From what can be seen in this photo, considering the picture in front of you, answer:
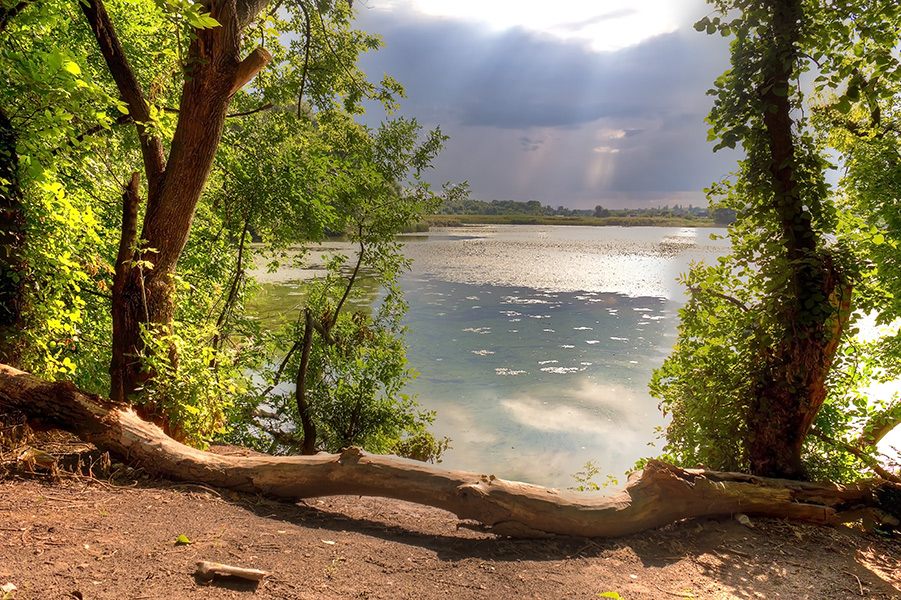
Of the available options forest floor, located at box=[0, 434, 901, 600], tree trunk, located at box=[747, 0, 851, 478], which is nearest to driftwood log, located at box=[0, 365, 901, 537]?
forest floor, located at box=[0, 434, 901, 600]

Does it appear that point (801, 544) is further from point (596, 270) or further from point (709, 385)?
point (596, 270)

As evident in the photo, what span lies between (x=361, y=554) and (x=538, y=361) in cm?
1373

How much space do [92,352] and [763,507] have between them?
825 cm

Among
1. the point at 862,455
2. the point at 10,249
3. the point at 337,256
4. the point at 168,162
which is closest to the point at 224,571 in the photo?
the point at 10,249

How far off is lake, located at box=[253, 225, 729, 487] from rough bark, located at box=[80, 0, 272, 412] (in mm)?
6789

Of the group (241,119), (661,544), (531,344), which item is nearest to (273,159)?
(241,119)

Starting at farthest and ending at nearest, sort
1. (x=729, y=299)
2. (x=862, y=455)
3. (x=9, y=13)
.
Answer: (x=729, y=299) → (x=862, y=455) → (x=9, y=13)

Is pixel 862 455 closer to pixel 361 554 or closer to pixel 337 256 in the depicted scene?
pixel 361 554

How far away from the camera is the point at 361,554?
340cm

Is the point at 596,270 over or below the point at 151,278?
over

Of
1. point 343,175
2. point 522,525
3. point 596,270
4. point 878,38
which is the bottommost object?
point 522,525

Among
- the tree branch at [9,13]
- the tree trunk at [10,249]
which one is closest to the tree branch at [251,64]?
the tree branch at [9,13]

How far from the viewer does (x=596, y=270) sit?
118 ft

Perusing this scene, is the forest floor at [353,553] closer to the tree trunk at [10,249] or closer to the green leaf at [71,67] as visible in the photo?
the tree trunk at [10,249]
